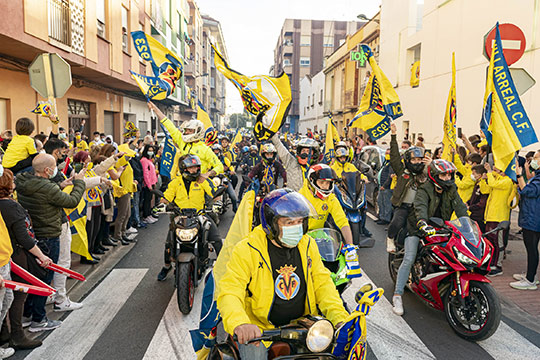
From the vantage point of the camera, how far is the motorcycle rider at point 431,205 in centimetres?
532

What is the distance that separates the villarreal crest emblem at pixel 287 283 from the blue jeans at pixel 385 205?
8260mm

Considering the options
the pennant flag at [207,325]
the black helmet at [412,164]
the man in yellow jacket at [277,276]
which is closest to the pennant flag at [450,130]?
the black helmet at [412,164]

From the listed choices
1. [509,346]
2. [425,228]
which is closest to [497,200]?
[425,228]

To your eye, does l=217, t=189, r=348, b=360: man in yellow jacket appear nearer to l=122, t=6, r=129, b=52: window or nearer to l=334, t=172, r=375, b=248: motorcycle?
l=334, t=172, r=375, b=248: motorcycle

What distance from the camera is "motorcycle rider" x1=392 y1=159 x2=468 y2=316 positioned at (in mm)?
5316

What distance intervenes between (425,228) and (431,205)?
53 centimetres

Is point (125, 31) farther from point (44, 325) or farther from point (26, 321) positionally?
point (44, 325)

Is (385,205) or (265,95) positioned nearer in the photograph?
(265,95)

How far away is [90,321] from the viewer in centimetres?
512

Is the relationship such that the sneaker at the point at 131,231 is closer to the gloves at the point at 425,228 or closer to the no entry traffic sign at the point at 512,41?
the gloves at the point at 425,228

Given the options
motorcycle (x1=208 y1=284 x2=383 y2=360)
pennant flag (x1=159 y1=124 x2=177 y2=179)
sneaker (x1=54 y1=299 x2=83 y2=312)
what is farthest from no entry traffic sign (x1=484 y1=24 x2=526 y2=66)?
sneaker (x1=54 y1=299 x2=83 y2=312)

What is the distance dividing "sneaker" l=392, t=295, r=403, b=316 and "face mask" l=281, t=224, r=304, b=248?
10.0 ft

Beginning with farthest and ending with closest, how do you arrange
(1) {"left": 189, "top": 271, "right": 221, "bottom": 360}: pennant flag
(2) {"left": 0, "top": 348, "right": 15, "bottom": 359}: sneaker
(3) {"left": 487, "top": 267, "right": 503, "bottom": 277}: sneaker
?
(3) {"left": 487, "top": 267, "right": 503, "bottom": 277}: sneaker
(2) {"left": 0, "top": 348, "right": 15, "bottom": 359}: sneaker
(1) {"left": 189, "top": 271, "right": 221, "bottom": 360}: pennant flag

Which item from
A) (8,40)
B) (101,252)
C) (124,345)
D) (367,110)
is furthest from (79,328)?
(8,40)
